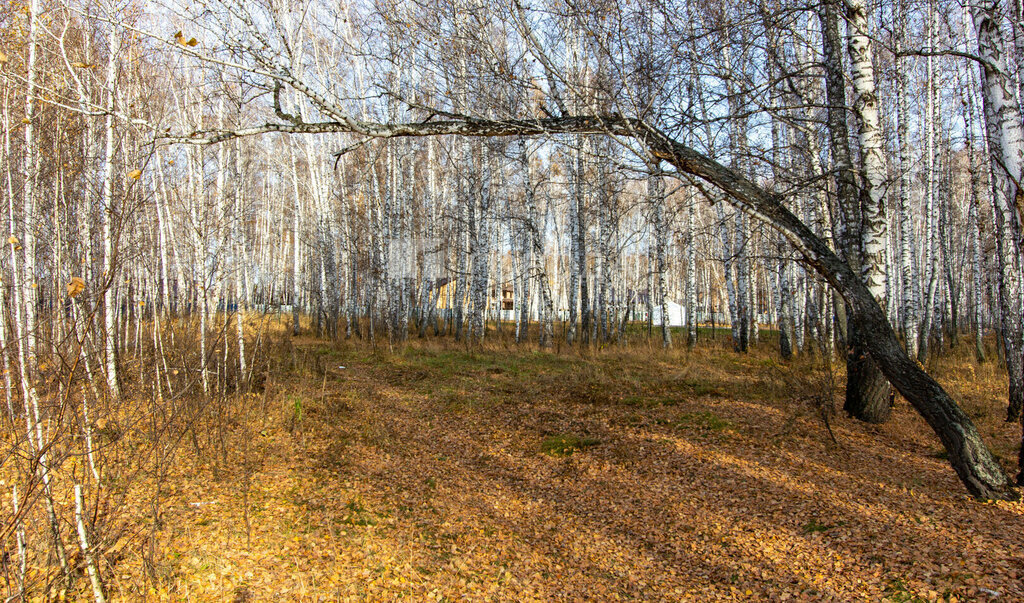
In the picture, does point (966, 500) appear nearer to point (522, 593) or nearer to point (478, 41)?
point (522, 593)

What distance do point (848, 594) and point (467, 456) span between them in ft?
12.0

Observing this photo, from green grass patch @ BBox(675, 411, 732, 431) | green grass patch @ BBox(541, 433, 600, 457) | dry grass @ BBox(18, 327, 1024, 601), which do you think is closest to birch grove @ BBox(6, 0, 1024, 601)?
dry grass @ BBox(18, 327, 1024, 601)

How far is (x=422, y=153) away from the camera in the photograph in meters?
20.2

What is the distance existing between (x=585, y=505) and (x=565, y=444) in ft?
4.54

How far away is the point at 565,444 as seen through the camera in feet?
19.6

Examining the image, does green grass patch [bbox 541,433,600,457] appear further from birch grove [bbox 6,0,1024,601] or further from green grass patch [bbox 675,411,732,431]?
birch grove [bbox 6,0,1024,601]

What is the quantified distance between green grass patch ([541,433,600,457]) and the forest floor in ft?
0.11

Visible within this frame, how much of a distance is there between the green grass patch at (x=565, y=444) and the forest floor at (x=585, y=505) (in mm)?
34

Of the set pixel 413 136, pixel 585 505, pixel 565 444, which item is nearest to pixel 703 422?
pixel 565 444

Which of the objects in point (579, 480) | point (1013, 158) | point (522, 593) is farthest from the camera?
point (579, 480)

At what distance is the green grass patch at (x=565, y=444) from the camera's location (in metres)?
5.80

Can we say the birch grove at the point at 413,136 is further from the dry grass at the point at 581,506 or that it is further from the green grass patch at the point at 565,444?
the green grass patch at the point at 565,444

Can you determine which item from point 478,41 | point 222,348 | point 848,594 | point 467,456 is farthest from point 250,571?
point 222,348

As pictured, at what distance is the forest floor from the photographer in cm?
337
